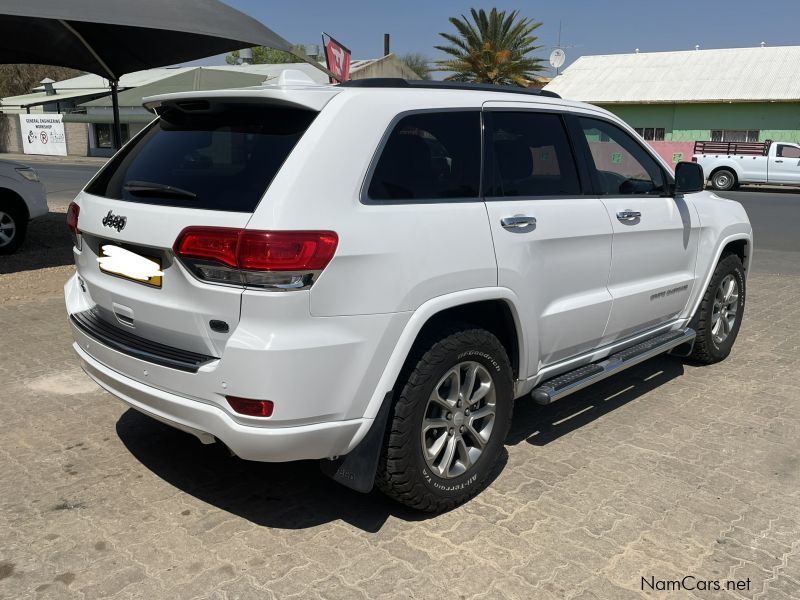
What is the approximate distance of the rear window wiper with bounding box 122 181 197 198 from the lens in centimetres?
287

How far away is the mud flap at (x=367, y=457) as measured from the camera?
9.36ft

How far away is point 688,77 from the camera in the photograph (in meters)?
35.8

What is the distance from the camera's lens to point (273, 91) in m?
2.81

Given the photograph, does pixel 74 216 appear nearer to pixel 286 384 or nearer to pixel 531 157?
pixel 286 384

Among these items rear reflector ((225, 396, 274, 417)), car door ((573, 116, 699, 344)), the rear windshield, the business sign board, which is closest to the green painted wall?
the business sign board

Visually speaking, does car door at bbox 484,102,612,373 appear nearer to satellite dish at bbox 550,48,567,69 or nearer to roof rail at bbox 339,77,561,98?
roof rail at bbox 339,77,561,98

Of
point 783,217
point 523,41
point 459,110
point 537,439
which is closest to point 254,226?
point 459,110

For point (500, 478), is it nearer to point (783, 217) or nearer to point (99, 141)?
point (783, 217)

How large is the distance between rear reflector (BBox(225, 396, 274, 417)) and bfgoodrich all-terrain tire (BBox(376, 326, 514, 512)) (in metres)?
0.57

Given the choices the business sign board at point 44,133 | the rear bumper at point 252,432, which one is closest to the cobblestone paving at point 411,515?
the rear bumper at point 252,432

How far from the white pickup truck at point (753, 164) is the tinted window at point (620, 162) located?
21.4 metres

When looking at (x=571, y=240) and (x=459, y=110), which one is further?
(x=571, y=240)

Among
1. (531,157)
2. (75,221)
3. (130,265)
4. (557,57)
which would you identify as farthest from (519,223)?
(557,57)

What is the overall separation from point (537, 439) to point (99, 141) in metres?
44.4
